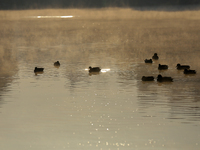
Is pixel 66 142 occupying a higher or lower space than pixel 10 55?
lower

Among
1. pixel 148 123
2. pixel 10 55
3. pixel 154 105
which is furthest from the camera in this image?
pixel 10 55

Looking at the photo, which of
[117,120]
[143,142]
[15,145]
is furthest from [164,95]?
[15,145]

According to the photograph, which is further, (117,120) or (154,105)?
(154,105)

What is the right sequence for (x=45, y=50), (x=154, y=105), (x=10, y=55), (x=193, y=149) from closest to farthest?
(x=193, y=149)
(x=154, y=105)
(x=10, y=55)
(x=45, y=50)

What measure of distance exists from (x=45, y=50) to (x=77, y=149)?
106ft

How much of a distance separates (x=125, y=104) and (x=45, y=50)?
27021mm

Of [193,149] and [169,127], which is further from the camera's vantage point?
[169,127]

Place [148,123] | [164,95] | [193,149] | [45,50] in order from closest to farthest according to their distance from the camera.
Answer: [193,149] → [148,123] → [164,95] → [45,50]

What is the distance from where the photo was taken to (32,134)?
48.2 ft

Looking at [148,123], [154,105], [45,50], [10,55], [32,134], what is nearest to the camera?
[32,134]

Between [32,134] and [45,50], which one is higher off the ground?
→ [45,50]

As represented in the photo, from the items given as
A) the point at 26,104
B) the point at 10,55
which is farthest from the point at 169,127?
the point at 10,55

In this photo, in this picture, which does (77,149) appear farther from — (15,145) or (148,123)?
(148,123)

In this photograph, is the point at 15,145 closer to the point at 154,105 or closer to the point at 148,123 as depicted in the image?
the point at 148,123
